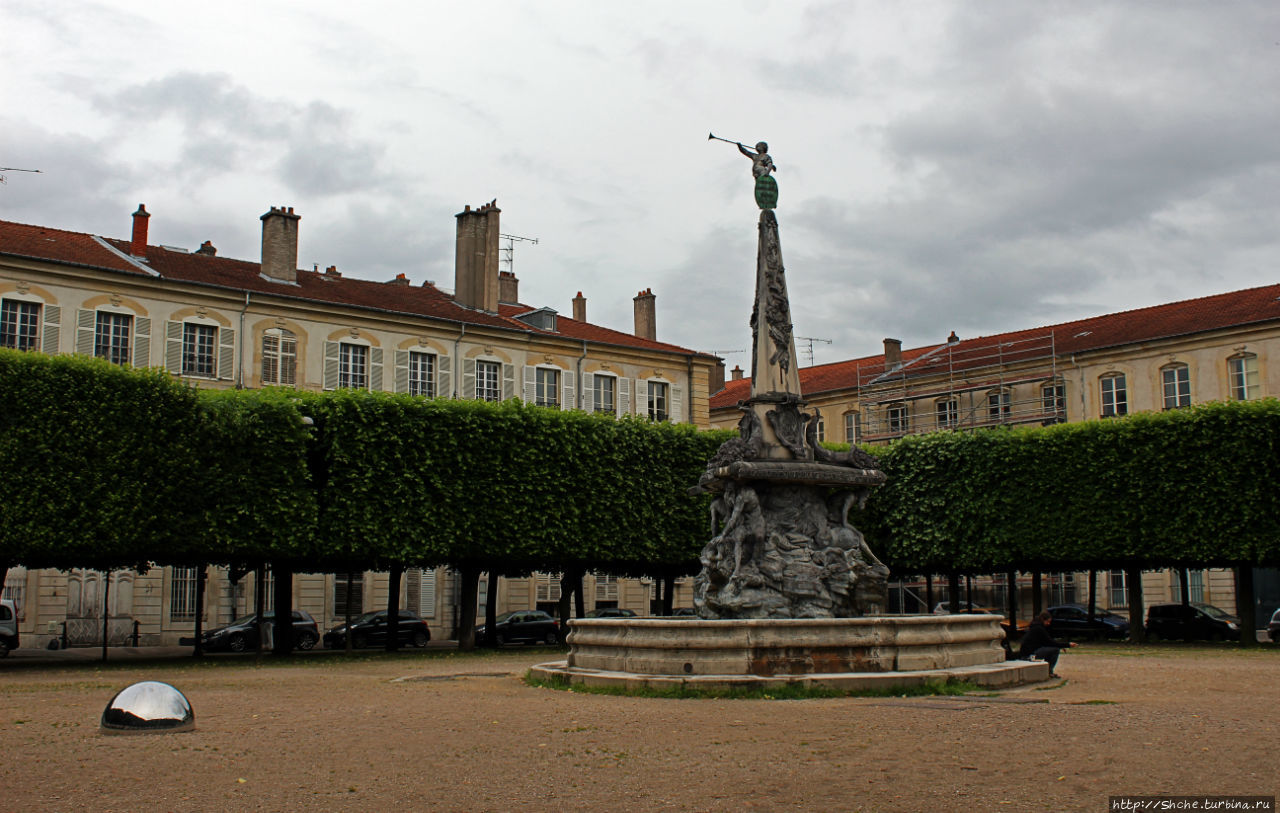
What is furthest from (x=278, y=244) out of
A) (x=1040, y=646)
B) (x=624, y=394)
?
(x=1040, y=646)

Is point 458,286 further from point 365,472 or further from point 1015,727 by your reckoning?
point 1015,727

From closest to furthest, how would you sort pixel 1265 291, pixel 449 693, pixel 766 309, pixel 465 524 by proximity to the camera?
1. pixel 449 693
2. pixel 766 309
3. pixel 465 524
4. pixel 1265 291

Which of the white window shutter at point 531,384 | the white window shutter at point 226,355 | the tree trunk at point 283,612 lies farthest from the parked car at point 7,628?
the white window shutter at point 531,384

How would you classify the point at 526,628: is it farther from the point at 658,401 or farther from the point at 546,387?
the point at 658,401

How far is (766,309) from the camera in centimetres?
1616

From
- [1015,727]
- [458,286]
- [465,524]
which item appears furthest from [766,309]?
[458,286]

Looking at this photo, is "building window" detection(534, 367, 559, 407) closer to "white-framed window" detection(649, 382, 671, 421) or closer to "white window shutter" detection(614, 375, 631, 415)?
"white window shutter" detection(614, 375, 631, 415)

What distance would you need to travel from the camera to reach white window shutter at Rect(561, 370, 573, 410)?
38656mm

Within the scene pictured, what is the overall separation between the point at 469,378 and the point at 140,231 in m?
11.0

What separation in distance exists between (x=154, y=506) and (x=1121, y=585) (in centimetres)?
A: 3335

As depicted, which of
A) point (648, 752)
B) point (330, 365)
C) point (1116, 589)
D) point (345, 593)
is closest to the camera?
point (648, 752)

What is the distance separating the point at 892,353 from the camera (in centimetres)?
4969

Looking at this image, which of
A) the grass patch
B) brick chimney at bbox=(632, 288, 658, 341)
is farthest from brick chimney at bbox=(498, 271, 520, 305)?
the grass patch

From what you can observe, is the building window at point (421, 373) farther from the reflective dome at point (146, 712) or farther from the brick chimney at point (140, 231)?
the reflective dome at point (146, 712)
